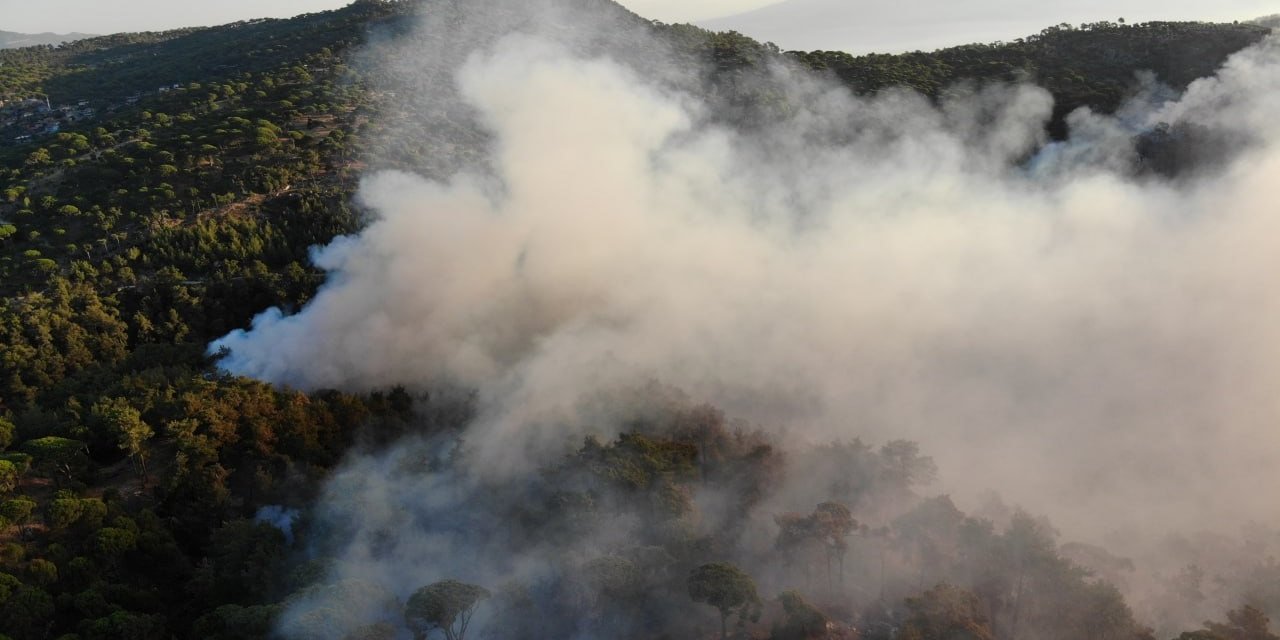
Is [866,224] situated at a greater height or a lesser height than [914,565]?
greater

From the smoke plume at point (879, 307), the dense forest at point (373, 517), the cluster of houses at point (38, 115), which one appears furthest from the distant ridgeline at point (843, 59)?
the dense forest at point (373, 517)

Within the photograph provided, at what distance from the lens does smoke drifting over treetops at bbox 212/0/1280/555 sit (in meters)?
27.4

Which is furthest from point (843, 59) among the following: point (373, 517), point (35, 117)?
point (35, 117)

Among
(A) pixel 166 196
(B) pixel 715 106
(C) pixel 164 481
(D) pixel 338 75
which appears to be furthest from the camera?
(D) pixel 338 75

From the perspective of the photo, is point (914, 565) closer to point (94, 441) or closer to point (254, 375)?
point (254, 375)

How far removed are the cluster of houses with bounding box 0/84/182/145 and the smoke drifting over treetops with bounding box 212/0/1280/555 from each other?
48128 millimetres

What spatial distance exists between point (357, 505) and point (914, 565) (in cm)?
1704

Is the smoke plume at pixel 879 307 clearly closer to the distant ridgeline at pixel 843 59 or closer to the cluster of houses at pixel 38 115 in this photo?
the distant ridgeline at pixel 843 59

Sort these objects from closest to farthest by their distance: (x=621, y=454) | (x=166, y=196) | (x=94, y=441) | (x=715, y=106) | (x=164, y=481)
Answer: (x=621, y=454) < (x=164, y=481) < (x=94, y=441) < (x=166, y=196) < (x=715, y=106)

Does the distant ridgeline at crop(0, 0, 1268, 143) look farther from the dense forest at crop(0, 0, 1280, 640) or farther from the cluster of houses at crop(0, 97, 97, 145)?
the dense forest at crop(0, 0, 1280, 640)

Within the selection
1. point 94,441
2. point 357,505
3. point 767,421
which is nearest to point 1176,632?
point 767,421

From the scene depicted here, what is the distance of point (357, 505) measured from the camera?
23.5 m

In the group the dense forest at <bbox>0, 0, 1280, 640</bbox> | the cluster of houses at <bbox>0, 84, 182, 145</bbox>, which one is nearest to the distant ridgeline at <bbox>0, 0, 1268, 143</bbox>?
the cluster of houses at <bbox>0, 84, 182, 145</bbox>

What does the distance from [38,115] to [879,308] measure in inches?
3607
